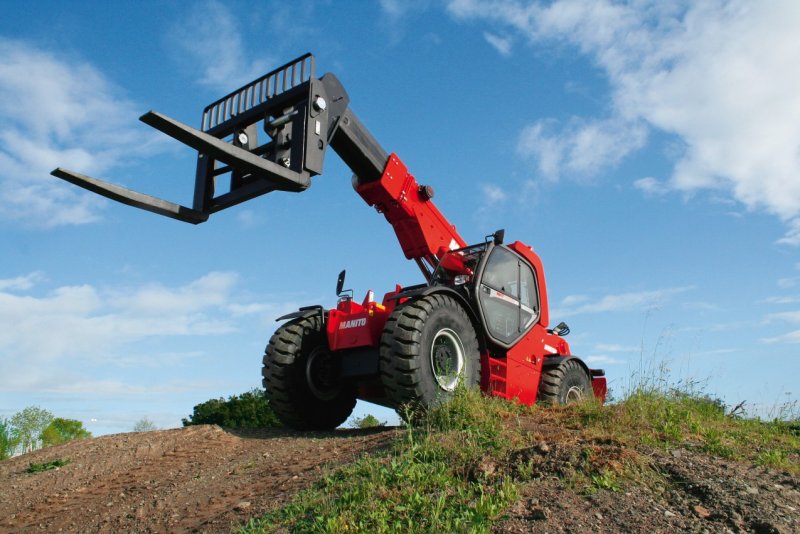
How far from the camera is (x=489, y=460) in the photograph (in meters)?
5.47

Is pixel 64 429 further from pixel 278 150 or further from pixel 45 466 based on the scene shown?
pixel 278 150

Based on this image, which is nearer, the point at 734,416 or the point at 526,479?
the point at 526,479

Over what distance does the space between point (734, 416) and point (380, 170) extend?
6173 millimetres

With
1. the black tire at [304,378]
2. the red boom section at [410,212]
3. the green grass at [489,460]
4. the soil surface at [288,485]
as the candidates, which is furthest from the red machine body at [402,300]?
the green grass at [489,460]

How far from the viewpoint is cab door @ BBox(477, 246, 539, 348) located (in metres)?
9.54

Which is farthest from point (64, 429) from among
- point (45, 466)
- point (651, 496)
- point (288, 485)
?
point (651, 496)

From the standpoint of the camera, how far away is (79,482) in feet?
25.5

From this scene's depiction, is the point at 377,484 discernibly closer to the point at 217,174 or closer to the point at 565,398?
the point at 217,174

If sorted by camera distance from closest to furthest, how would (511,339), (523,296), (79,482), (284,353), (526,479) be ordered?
(526,479) < (79,482) < (284,353) < (511,339) < (523,296)

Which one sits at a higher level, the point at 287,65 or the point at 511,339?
the point at 287,65

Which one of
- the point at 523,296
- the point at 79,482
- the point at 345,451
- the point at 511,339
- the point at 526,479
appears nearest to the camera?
the point at 526,479

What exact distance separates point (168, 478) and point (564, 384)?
613 centimetres

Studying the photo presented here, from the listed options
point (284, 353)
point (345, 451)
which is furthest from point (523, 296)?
point (345, 451)

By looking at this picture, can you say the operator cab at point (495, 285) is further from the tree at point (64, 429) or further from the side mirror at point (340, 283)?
the tree at point (64, 429)
